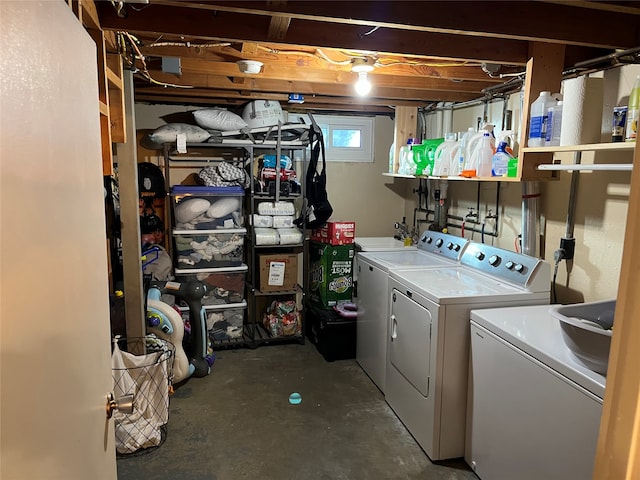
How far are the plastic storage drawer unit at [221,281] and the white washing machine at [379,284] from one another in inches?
40.7

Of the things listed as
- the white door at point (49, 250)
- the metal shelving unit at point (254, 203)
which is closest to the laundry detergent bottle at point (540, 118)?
the white door at point (49, 250)

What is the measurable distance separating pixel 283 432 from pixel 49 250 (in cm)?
235

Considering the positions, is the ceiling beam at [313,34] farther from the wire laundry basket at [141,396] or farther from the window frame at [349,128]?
the window frame at [349,128]

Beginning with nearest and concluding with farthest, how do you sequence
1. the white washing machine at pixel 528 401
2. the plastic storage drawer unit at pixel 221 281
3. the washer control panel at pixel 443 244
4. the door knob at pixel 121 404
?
A: the door knob at pixel 121 404
the white washing machine at pixel 528 401
the washer control panel at pixel 443 244
the plastic storage drawer unit at pixel 221 281

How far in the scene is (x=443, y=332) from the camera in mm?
2352

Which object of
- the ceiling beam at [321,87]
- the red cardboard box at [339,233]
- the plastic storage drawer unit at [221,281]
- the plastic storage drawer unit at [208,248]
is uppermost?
the ceiling beam at [321,87]

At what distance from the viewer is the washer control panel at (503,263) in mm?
2477

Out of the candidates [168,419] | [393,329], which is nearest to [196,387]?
[168,419]

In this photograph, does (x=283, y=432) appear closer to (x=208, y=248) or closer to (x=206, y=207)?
(x=208, y=248)

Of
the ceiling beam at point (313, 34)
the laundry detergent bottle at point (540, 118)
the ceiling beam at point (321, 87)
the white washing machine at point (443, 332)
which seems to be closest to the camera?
the ceiling beam at point (313, 34)

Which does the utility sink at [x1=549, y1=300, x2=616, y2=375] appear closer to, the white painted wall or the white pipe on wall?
the white painted wall

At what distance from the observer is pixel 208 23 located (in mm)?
1916

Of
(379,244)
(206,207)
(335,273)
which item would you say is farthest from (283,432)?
(206,207)

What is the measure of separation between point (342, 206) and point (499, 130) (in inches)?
69.2
